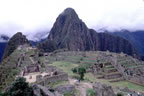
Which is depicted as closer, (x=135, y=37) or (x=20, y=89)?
(x=20, y=89)

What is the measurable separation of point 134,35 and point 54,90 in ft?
579

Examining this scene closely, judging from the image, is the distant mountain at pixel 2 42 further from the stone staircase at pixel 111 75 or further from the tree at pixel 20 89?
the tree at pixel 20 89

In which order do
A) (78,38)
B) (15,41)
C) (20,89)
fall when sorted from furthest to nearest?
(78,38)
(15,41)
(20,89)

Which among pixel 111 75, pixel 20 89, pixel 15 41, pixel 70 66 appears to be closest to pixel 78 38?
pixel 15 41

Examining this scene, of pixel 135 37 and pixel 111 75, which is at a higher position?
pixel 135 37

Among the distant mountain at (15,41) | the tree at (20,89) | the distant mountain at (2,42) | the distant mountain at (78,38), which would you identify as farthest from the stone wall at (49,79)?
the distant mountain at (78,38)

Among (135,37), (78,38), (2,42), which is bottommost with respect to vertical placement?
(2,42)

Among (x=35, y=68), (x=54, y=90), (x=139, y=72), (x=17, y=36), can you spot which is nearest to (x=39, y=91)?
(x=54, y=90)

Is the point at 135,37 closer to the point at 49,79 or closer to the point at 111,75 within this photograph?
the point at 111,75

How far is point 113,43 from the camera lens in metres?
148

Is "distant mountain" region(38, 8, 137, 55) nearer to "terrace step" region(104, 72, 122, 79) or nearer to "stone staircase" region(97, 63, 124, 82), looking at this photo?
"stone staircase" region(97, 63, 124, 82)

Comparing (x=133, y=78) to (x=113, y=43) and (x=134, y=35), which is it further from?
(x=134, y=35)

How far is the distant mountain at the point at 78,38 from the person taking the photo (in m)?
122

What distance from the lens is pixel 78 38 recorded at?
5084 inches
